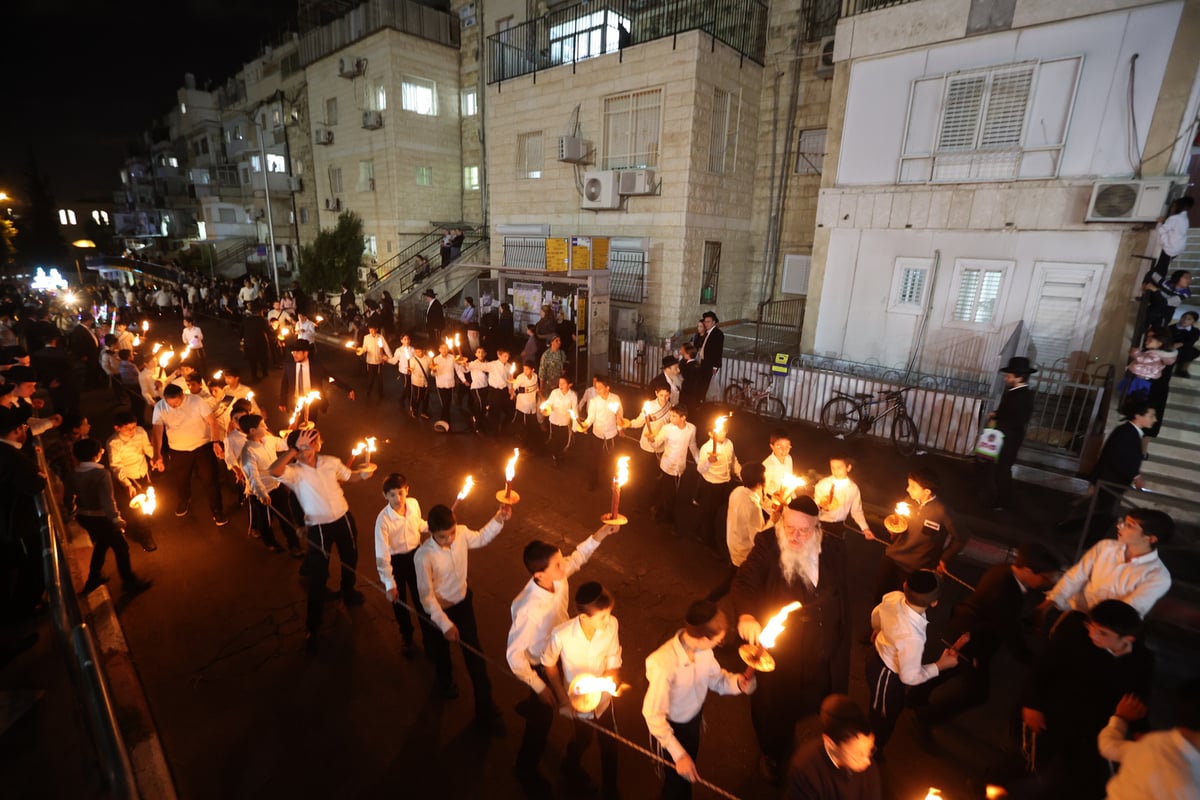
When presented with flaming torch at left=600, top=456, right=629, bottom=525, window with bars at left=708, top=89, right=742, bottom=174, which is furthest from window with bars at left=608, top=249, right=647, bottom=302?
flaming torch at left=600, top=456, right=629, bottom=525

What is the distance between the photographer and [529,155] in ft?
65.5

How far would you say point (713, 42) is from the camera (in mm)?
15648

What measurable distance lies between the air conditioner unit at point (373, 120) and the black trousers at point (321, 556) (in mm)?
24979

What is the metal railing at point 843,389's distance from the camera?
32.8 feet

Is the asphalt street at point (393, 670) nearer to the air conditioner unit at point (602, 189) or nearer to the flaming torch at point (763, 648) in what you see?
Answer: the flaming torch at point (763, 648)

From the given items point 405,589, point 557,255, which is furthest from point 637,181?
point 405,589

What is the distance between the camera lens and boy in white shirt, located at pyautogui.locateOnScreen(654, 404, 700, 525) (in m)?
6.95

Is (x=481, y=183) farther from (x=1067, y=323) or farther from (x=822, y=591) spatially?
(x=822, y=591)

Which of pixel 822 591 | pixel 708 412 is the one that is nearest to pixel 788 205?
pixel 708 412

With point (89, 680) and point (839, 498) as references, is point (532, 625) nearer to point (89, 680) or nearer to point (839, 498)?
point (89, 680)

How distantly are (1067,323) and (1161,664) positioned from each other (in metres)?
8.77

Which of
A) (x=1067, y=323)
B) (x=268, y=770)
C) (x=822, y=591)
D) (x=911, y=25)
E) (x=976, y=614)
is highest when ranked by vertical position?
(x=911, y=25)

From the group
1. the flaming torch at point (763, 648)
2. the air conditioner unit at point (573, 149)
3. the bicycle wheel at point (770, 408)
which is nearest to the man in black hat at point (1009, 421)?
the bicycle wheel at point (770, 408)

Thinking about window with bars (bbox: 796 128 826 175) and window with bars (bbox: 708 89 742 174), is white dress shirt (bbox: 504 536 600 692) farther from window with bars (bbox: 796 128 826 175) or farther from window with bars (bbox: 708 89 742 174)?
window with bars (bbox: 796 128 826 175)
